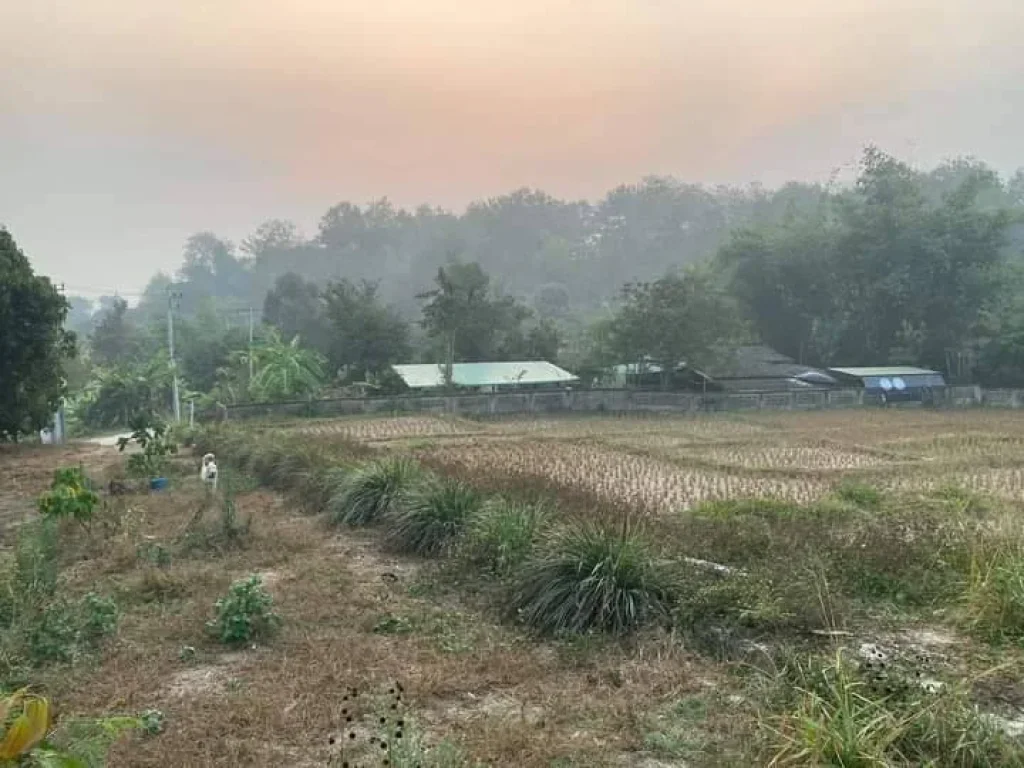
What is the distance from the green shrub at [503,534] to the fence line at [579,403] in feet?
66.7

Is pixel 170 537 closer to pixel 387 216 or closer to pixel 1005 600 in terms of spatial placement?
pixel 1005 600

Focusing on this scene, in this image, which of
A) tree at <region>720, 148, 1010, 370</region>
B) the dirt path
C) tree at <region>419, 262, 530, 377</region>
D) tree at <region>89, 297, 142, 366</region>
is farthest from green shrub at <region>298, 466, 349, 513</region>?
tree at <region>89, 297, 142, 366</region>

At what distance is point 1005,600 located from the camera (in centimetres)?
540

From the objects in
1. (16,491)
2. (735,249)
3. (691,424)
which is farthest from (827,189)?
(16,491)

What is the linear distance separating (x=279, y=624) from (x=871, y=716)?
4205 millimetres

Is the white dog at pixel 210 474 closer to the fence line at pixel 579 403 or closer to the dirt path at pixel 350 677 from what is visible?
the dirt path at pixel 350 677

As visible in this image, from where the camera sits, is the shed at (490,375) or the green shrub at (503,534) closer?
Result: the green shrub at (503,534)

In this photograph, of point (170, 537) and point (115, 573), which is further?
point (170, 537)

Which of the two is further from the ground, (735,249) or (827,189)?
(827,189)

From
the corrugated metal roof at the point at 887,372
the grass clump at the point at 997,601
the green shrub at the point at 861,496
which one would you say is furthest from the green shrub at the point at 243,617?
the corrugated metal roof at the point at 887,372

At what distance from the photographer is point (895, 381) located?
3347 centimetres

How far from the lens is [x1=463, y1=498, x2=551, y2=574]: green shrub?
7152 millimetres

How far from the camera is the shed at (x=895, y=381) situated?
1248 inches

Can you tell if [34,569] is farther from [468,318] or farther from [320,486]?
[468,318]
